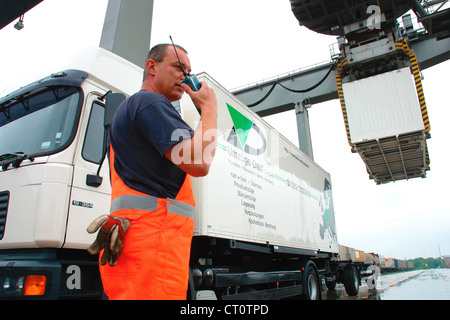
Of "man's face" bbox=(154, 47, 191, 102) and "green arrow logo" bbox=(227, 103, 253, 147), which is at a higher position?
"green arrow logo" bbox=(227, 103, 253, 147)

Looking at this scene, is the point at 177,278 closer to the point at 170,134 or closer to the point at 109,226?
the point at 109,226

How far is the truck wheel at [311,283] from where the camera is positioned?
19.6 ft

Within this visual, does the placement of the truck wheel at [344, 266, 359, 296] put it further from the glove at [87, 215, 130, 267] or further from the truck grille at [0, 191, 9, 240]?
the glove at [87, 215, 130, 267]

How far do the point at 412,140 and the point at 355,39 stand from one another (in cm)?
431

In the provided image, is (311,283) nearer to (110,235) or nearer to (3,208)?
(3,208)

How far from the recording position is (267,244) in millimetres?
4703

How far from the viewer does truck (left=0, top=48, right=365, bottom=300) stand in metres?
2.58

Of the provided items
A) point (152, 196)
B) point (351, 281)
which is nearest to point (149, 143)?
point (152, 196)

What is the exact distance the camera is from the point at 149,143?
1385mm

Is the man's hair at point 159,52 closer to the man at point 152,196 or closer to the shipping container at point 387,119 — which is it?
the man at point 152,196

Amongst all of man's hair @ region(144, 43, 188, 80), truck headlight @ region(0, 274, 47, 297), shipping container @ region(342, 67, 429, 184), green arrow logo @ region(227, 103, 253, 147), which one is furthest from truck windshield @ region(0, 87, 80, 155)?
shipping container @ region(342, 67, 429, 184)

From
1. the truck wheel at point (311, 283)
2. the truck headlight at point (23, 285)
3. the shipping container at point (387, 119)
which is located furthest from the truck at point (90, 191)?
the shipping container at point (387, 119)

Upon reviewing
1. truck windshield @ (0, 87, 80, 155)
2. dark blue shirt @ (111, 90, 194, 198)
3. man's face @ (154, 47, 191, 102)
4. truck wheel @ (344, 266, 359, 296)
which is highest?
truck windshield @ (0, 87, 80, 155)

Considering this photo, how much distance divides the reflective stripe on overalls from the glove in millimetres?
31
